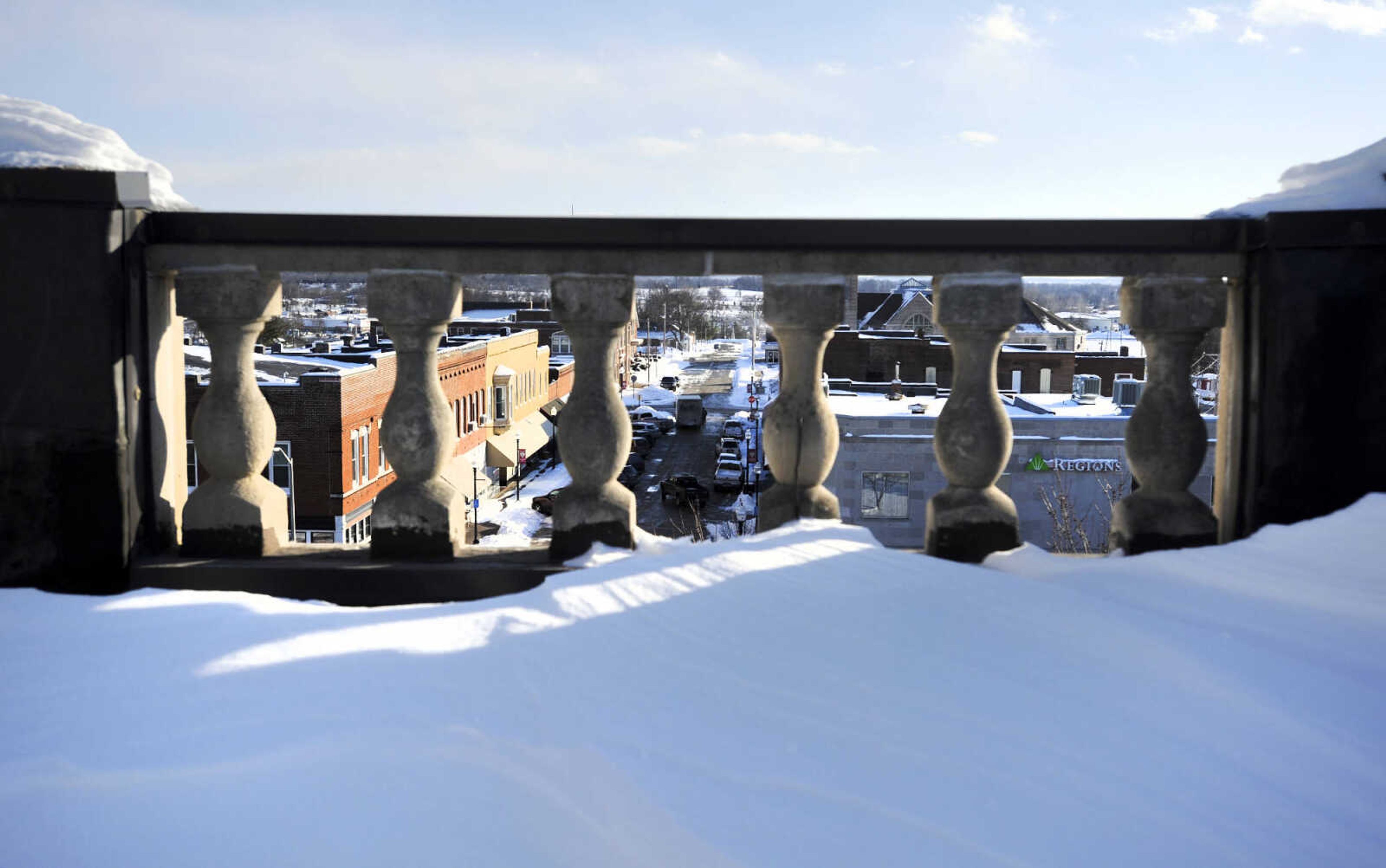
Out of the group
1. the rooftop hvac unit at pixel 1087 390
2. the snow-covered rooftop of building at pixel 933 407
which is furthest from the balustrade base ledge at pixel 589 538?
the rooftop hvac unit at pixel 1087 390

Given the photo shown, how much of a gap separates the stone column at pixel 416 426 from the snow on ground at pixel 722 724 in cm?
52

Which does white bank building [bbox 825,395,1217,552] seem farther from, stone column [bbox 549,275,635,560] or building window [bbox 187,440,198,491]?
stone column [bbox 549,275,635,560]

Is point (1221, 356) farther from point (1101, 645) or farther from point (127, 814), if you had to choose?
point (127, 814)

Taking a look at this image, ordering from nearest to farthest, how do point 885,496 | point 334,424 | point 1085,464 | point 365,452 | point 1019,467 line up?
point 885,496 < point 1085,464 < point 1019,467 < point 334,424 < point 365,452

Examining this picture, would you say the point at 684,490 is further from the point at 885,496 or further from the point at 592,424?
the point at 592,424

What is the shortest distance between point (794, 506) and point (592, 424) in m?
0.70

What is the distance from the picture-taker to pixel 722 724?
6.83ft

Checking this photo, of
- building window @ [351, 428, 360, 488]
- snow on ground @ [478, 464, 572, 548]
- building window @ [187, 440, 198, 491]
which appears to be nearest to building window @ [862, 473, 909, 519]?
snow on ground @ [478, 464, 572, 548]

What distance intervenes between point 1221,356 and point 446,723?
2.91m

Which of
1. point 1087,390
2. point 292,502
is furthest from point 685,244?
point 1087,390

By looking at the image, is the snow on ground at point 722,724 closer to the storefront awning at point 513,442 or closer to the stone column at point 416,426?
the stone column at point 416,426

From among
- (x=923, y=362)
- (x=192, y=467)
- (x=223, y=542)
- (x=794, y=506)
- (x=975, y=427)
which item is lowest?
(x=192, y=467)

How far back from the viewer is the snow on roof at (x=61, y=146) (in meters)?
3.27

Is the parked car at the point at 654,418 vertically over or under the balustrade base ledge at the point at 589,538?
under
